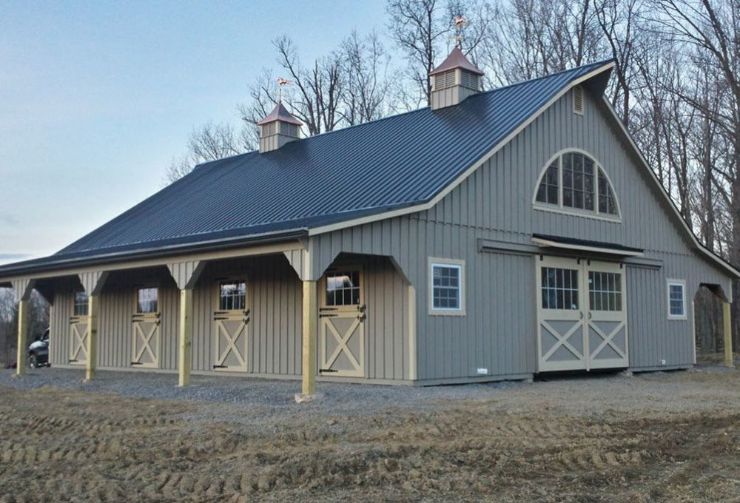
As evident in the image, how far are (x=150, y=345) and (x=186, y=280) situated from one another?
553cm

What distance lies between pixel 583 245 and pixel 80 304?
12814 millimetres

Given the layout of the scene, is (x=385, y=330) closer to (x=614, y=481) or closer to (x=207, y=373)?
(x=207, y=373)

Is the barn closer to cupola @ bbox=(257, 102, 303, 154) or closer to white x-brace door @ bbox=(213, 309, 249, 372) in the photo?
white x-brace door @ bbox=(213, 309, 249, 372)

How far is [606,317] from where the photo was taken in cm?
1697

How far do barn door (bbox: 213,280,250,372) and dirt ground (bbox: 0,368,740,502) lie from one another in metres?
4.96

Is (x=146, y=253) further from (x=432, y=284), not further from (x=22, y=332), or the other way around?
(x=22, y=332)

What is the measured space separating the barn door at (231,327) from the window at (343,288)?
7.79ft

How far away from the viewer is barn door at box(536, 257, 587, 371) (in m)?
15.6

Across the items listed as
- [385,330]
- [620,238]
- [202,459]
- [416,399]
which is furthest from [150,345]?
[202,459]

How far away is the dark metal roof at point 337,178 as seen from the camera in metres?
14.1

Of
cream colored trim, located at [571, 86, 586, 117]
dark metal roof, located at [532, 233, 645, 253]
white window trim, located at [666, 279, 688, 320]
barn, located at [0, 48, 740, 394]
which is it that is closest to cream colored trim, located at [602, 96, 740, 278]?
barn, located at [0, 48, 740, 394]

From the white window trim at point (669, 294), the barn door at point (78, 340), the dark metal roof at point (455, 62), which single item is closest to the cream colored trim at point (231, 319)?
the barn door at point (78, 340)

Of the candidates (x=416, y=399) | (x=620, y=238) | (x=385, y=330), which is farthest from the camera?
(x=620, y=238)

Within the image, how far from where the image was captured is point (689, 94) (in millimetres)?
28859
